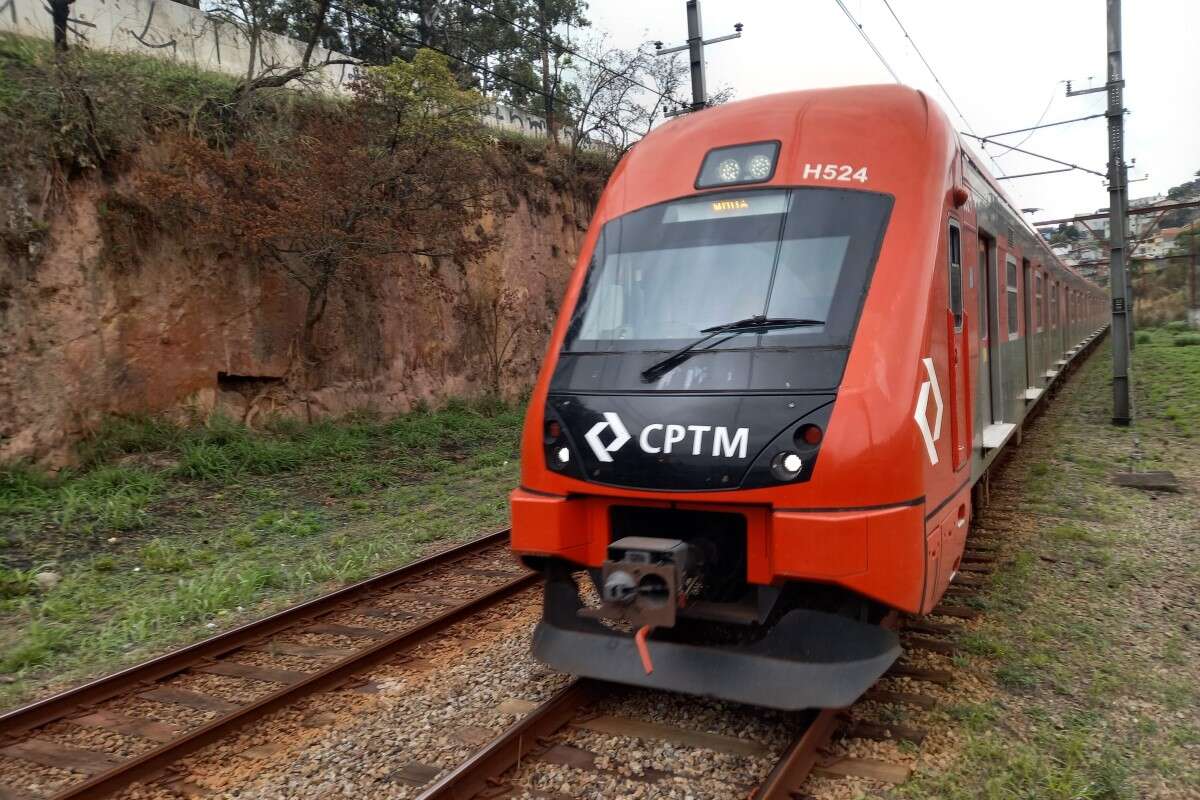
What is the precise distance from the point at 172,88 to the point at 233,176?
211cm

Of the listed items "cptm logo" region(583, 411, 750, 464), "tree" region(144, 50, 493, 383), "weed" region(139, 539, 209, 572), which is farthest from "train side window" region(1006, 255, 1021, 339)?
"tree" region(144, 50, 493, 383)

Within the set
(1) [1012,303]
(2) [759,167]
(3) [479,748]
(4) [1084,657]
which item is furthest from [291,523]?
(1) [1012,303]

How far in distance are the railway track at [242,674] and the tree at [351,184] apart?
638 cm

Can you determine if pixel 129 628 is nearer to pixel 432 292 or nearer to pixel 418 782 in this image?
pixel 418 782

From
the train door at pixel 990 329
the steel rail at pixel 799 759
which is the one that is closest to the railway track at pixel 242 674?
the steel rail at pixel 799 759

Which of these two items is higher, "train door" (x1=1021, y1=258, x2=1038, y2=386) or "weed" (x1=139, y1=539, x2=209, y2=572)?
"train door" (x1=1021, y1=258, x2=1038, y2=386)

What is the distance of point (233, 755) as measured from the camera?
13.5ft

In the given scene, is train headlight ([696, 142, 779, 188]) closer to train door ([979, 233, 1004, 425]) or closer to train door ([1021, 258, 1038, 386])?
train door ([979, 233, 1004, 425])

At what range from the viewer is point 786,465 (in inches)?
144

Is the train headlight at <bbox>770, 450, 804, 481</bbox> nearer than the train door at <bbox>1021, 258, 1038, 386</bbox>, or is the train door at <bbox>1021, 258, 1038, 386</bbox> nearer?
the train headlight at <bbox>770, 450, 804, 481</bbox>

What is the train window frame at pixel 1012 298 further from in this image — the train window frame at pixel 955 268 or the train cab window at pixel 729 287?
the train cab window at pixel 729 287

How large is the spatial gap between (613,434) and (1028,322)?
7.51 metres

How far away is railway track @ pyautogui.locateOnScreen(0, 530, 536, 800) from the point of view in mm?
4133

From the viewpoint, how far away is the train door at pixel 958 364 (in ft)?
14.7
